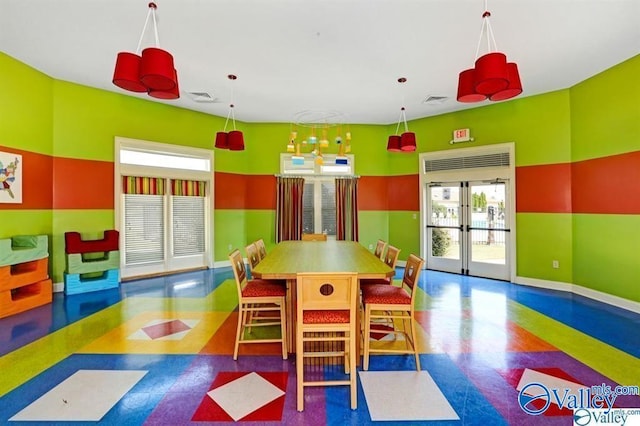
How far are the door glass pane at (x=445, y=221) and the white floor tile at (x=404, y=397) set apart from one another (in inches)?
163

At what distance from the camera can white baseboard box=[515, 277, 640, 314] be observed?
3.97 m

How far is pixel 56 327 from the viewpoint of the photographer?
336cm

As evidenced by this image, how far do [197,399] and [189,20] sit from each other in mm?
3555

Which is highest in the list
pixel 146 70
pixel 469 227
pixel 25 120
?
pixel 25 120

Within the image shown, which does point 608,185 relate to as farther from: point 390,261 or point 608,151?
point 390,261

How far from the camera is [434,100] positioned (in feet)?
17.8

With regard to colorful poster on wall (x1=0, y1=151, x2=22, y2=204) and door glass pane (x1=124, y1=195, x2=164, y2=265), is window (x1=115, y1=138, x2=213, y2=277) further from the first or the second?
colorful poster on wall (x1=0, y1=151, x2=22, y2=204)

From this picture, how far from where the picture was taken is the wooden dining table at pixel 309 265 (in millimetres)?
2344

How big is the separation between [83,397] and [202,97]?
4.72 m

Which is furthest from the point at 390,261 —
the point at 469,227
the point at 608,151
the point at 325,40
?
the point at 608,151

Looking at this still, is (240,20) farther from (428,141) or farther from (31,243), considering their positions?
Result: (428,141)

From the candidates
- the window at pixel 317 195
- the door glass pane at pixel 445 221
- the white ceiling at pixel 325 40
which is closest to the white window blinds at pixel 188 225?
the window at pixel 317 195

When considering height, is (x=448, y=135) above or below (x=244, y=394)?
above

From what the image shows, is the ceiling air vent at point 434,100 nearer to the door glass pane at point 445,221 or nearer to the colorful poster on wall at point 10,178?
the door glass pane at point 445,221
